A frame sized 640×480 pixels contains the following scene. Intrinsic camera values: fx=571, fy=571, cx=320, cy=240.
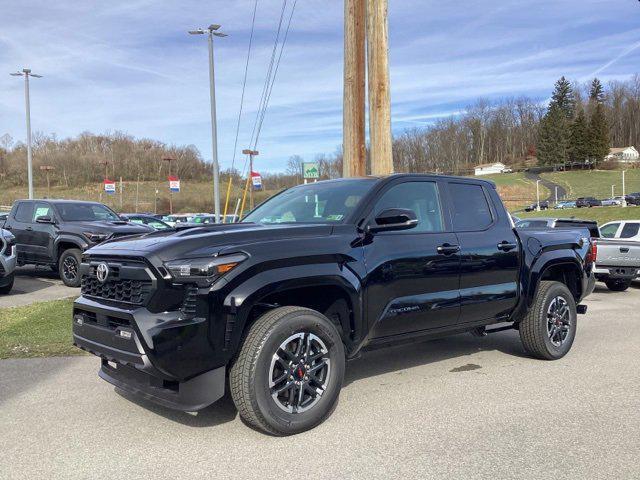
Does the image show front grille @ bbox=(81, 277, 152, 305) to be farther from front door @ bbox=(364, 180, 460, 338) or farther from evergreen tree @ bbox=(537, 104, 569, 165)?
evergreen tree @ bbox=(537, 104, 569, 165)

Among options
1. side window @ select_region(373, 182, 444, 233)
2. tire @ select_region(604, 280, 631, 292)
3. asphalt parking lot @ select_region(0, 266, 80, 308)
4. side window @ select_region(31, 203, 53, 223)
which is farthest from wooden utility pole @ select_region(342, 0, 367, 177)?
tire @ select_region(604, 280, 631, 292)

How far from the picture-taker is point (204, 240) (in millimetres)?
3916

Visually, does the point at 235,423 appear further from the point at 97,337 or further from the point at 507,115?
the point at 507,115

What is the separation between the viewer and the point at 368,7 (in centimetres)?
1009

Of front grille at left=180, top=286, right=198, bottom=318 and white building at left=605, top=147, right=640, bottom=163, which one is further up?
white building at left=605, top=147, right=640, bottom=163

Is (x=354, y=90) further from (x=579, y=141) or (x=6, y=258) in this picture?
(x=579, y=141)

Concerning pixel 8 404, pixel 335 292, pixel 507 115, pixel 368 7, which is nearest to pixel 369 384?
pixel 335 292

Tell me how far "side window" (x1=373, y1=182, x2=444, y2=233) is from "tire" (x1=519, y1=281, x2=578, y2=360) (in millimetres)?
1629

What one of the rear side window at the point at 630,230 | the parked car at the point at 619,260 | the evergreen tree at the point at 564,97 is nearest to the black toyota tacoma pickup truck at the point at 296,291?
the parked car at the point at 619,260

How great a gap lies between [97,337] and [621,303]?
32.8 ft

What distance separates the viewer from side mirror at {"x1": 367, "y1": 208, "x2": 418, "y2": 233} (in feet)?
14.8

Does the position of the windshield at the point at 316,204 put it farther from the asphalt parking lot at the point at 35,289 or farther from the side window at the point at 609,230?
the side window at the point at 609,230

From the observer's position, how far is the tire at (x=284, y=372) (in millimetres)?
3815

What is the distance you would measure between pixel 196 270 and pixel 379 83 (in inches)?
283
